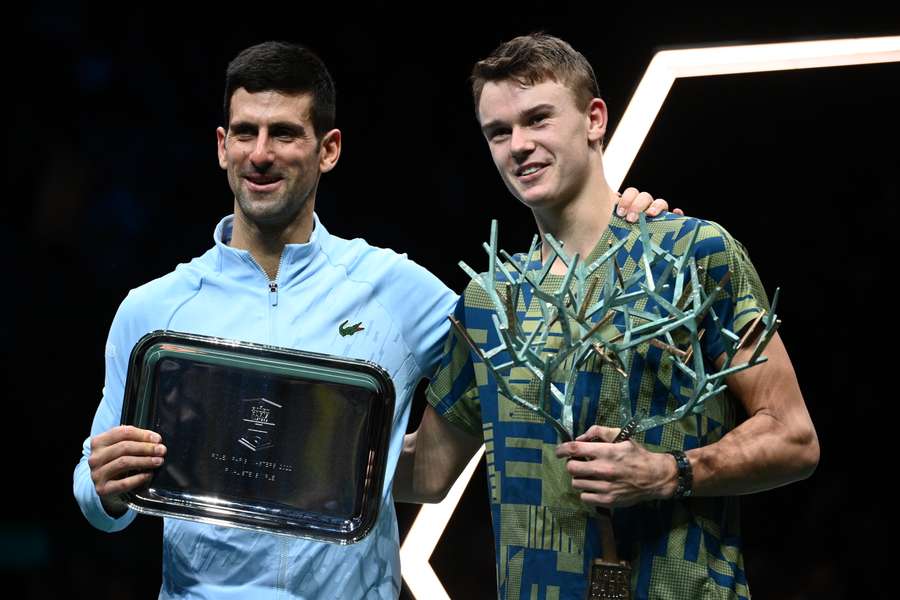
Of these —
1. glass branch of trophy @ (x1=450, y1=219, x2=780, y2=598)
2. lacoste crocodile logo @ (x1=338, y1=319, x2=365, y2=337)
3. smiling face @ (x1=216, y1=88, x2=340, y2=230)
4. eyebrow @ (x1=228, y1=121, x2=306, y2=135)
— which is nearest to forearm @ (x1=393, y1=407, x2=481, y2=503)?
lacoste crocodile logo @ (x1=338, y1=319, x2=365, y2=337)

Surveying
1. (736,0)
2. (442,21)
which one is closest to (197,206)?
(442,21)

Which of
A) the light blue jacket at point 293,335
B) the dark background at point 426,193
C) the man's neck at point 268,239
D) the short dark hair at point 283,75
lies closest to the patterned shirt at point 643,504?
the light blue jacket at point 293,335

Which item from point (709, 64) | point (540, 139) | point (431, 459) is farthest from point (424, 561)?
point (709, 64)

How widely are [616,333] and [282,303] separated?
597mm

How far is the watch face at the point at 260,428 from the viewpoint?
2.04 m

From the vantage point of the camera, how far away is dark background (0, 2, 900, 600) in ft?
9.70

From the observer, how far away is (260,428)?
2053 millimetres

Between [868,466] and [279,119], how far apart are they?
65.6 inches

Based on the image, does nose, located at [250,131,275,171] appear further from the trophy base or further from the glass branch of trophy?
the trophy base

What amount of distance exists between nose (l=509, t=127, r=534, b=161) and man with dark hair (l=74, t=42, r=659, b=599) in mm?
215

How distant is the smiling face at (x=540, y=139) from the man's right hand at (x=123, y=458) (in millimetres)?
710

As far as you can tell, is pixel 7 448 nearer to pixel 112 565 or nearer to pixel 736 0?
pixel 112 565

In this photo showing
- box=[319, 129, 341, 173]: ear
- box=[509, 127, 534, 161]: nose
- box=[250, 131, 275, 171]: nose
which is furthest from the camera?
box=[319, 129, 341, 173]: ear

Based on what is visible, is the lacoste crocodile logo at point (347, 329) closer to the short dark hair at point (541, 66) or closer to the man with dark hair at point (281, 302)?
the man with dark hair at point (281, 302)
